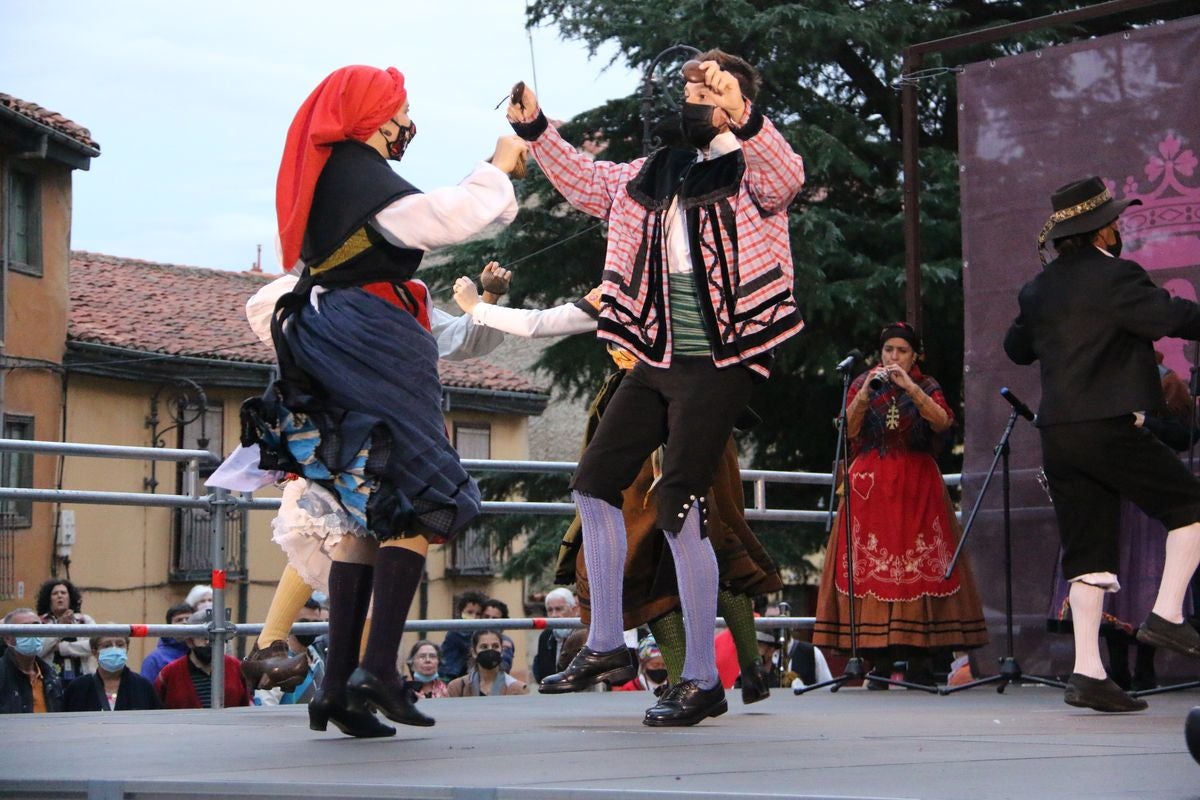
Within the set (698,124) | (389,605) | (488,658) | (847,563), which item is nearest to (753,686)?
(389,605)

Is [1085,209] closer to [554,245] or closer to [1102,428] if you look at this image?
[1102,428]

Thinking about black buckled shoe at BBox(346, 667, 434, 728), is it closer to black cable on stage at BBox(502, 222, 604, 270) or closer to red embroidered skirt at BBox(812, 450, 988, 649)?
red embroidered skirt at BBox(812, 450, 988, 649)

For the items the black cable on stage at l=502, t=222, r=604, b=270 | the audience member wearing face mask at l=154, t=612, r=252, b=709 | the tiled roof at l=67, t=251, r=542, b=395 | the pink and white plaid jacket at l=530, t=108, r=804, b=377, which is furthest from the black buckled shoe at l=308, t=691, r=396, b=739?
the tiled roof at l=67, t=251, r=542, b=395

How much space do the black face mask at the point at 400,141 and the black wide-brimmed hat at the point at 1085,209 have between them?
2272mm

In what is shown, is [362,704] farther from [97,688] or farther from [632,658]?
[97,688]

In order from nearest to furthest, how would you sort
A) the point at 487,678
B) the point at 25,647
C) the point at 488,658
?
1. the point at 25,647
2. the point at 488,658
3. the point at 487,678

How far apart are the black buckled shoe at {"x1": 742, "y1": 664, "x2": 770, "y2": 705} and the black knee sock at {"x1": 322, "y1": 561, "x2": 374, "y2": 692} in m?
1.41

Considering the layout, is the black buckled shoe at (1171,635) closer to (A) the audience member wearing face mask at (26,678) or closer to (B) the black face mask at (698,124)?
(B) the black face mask at (698,124)

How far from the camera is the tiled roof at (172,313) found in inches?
1134

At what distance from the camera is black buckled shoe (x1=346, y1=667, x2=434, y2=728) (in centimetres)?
431

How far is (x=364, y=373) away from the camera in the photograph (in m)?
4.42

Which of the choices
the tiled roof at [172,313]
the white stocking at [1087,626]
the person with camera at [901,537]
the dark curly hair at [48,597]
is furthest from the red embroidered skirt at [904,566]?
the tiled roof at [172,313]

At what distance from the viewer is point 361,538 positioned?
457 cm

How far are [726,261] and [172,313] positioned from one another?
27059 mm
